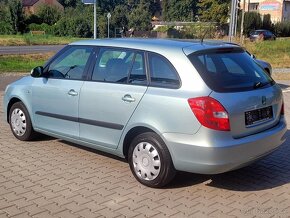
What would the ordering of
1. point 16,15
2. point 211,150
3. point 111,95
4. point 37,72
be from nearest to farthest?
1. point 211,150
2. point 111,95
3. point 37,72
4. point 16,15

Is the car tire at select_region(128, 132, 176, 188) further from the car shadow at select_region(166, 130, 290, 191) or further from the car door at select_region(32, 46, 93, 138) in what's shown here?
the car door at select_region(32, 46, 93, 138)

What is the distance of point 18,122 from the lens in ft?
20.9

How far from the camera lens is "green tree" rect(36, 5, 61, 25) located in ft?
218

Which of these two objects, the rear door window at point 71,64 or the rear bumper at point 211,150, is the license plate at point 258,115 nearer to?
the rear bumper at point 211,150

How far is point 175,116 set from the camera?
4.29 m

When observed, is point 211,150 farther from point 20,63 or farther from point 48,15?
point 48,15

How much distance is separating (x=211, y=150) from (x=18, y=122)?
3433mm

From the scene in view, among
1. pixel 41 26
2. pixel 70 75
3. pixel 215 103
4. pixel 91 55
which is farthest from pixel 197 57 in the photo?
pixel 41 26

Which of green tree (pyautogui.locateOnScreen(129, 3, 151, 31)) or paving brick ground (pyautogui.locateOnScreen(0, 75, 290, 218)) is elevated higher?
green tree (pyautogui.locateOnScreen(129, 3, 151, 31))

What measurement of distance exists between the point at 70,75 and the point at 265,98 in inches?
98.8

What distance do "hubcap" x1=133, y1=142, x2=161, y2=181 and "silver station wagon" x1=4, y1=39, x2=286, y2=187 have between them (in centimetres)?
1

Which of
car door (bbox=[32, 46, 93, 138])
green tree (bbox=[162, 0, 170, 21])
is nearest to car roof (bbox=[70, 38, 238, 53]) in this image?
car door (bbox=[32, 46, 93, 138])

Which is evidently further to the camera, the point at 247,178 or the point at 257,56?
the point at 257,56

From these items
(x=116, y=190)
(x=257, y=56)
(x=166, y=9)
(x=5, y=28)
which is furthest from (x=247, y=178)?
(x=166, y=9)
